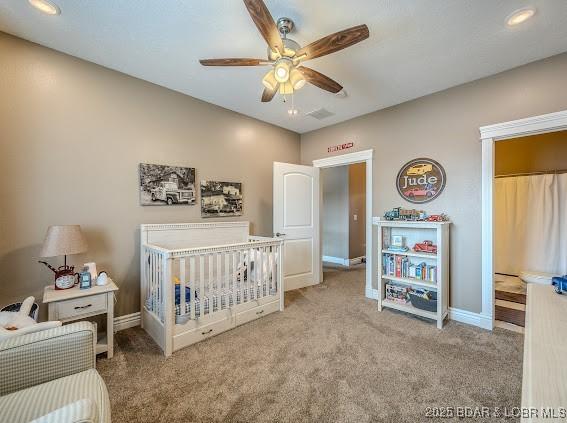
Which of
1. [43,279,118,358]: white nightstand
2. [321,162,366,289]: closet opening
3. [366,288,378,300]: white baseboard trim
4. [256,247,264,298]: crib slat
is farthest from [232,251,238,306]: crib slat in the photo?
[321,162,366,289]: closet opening

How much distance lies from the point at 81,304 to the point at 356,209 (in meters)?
5.15

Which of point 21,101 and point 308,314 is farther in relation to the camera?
point 308,314

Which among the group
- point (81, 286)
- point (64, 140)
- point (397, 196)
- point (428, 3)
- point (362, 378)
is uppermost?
point (428, 3)

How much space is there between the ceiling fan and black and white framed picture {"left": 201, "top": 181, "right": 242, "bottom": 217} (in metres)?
1.48

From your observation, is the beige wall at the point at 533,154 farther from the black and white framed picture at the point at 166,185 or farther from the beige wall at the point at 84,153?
the beige wall at the point at 84,153

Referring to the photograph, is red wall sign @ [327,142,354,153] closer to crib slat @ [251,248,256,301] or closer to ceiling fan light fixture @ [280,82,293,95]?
ceiling fan light fixture @ [280,82,293,95]

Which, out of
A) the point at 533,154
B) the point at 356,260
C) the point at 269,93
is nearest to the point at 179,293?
the point at 269,93

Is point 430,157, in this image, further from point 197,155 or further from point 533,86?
point 197,155

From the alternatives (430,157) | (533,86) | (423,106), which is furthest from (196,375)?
(533,86)

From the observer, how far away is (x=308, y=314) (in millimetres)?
2852

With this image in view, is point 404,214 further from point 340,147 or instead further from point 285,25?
point 285,25

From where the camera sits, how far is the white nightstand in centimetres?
182

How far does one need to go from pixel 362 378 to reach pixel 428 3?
8.70ft

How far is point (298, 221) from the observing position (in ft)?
12.4
